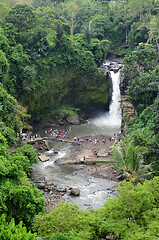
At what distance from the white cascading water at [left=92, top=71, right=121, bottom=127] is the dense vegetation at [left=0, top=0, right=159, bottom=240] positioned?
5.38ft

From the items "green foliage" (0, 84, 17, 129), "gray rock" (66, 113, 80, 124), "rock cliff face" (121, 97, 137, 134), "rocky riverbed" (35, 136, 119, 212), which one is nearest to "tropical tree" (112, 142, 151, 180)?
"rocky riverbed" (35, 136, 119, 212)

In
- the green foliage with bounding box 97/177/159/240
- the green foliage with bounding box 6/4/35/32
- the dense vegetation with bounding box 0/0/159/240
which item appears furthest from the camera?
the green foliage with bounding box 6/4/35/32

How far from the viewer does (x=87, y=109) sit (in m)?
43.5

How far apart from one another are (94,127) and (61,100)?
7638 millimetres

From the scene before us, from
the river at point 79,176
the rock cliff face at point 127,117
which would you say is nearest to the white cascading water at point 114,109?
the river at point 79,176

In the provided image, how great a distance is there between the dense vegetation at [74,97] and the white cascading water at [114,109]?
164 centimetres

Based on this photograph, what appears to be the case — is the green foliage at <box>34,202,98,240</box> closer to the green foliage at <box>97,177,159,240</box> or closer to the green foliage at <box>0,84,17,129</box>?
the green foliage at <box>97,177,159,240</box>

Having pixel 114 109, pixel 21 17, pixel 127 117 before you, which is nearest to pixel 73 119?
pixel 114 109

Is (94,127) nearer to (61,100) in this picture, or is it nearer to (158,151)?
(61,100)

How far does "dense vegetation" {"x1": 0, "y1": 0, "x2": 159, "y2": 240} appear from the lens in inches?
413

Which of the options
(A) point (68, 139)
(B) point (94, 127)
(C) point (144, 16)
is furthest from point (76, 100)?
(C) point (144, 16)

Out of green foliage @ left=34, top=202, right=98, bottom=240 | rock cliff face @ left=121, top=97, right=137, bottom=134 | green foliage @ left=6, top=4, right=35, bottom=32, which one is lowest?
rock cliff face @ left=121, top=97, right=137, bottom=134

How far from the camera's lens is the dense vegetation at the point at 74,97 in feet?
34.4

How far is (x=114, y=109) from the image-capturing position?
4162 cm
